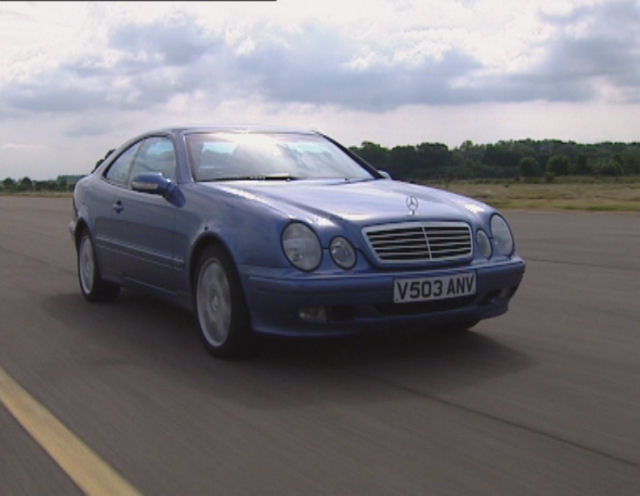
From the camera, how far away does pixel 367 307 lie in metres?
4.71

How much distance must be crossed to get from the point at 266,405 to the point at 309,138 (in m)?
3.00

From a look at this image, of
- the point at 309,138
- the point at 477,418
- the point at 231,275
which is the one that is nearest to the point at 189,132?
the point at 309,138

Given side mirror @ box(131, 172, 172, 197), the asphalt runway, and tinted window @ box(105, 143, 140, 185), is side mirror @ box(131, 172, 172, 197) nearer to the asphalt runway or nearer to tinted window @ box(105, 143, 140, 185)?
the asphalt runway

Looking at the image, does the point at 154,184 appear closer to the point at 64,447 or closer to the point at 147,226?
the point at 147,226

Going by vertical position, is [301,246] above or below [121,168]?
below

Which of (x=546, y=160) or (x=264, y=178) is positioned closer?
(x=264, y=178)

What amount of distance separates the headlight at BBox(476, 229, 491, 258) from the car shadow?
1.89 ft

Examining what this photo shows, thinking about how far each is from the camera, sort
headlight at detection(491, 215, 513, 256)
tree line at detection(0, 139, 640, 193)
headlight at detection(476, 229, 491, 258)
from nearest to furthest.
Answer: headlight at detection(476, 229, 491, 258) < headlight at detection(491, 215, 513, 256) < tree line at detection(0, 139, 640, 193)

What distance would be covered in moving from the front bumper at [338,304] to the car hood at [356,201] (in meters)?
0.37

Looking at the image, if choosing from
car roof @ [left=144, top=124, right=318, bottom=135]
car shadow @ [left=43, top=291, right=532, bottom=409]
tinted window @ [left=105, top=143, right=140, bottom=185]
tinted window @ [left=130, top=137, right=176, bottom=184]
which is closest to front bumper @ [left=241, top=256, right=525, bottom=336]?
car shadow @ [left=43, top=291, right=532, bottom=409]

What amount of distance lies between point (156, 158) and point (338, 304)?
8.17ft

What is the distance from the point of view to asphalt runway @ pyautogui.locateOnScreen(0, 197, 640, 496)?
3182mm

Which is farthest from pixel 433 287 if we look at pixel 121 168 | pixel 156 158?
pixel 121 168

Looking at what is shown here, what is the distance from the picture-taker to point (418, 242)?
4898 mm
